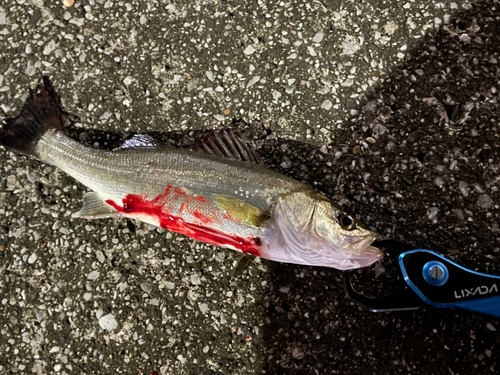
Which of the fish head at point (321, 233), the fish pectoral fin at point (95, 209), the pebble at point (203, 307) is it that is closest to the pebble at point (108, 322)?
the pebble at point (203, 307)

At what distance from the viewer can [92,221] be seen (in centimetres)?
300

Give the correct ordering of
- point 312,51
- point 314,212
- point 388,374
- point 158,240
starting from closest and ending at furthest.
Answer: point 314,212 → point 388,374 → point 158,240 → point 312,51

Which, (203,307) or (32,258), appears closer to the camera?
(203,307)

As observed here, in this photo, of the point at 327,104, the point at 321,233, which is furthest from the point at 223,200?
the point at 327,104

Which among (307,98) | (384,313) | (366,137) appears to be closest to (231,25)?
(307,98)

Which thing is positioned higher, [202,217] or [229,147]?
[229,147]

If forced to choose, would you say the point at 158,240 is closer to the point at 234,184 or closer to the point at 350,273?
the point at 234,184

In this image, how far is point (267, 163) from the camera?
9.78 ft

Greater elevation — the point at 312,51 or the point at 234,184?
the point at 312,51

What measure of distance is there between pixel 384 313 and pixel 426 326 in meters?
0.33

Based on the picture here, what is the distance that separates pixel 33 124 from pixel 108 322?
5.64 feet

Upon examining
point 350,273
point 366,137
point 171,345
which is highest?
point 366,137

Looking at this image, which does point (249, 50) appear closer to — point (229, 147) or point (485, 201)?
point (229, 147)

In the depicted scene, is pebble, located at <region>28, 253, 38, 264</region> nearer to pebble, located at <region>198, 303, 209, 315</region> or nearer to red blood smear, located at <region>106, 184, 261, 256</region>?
red blood smear, located at <region>106, 184, 261, 256</region>
